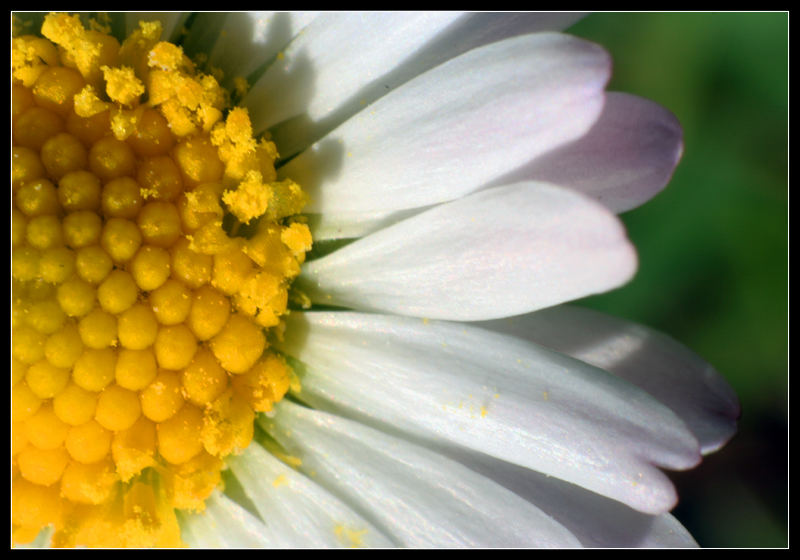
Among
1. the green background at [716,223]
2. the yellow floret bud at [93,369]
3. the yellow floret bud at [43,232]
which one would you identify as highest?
the yellow floret bud at [43,232]

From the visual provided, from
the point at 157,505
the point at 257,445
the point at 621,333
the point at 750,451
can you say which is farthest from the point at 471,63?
the point at 750,451

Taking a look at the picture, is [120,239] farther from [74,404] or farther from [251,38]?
[251,38]

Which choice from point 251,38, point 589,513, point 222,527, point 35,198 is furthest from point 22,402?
point 589,513

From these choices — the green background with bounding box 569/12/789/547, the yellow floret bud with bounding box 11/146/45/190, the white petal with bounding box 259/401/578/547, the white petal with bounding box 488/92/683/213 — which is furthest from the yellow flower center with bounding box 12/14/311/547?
the green background with bounding box 569/12/789/547

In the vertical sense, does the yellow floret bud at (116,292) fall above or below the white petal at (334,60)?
below

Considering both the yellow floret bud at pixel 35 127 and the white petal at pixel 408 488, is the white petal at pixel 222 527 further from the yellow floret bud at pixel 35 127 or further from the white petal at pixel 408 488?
the yellow floret bud at pixel 35 127

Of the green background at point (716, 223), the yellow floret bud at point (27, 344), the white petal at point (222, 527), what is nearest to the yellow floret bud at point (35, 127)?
the yellow floret bud at point (27, 344)
